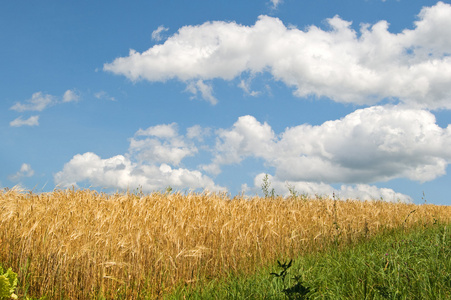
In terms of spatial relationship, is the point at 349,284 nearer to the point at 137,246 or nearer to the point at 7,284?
the point at 137,246

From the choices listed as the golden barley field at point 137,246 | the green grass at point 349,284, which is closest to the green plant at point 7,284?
the golden barley field at point 137,246

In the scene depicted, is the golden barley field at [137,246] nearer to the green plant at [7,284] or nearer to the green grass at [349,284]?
the green grass at [349,284]

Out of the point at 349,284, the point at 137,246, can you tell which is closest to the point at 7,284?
the point at 137,246

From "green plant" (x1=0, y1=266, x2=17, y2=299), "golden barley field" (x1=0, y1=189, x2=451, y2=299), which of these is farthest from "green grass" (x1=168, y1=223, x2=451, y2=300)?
"green plant" (x1=0, y1=266, x2=17, y2=299)

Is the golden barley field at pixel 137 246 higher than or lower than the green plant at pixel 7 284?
higher

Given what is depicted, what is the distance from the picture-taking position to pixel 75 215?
716 cm

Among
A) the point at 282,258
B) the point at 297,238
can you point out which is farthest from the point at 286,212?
the point at 282,258

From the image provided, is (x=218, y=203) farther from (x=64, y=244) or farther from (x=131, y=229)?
(x=64, y=244)

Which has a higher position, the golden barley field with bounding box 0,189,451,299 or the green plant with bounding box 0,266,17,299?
the golden barley field with bounding box 0,189,451,299

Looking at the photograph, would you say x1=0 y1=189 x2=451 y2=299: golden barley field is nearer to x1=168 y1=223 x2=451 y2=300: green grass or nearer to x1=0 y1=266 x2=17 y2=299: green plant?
x1=168 y1=223 x2=451 y2=300: green grass

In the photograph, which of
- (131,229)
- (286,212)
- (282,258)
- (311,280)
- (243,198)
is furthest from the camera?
(243,198)

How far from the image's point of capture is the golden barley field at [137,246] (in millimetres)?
5094

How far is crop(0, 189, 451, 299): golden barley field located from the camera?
5.09 meters

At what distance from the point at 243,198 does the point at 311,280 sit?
217 inches
